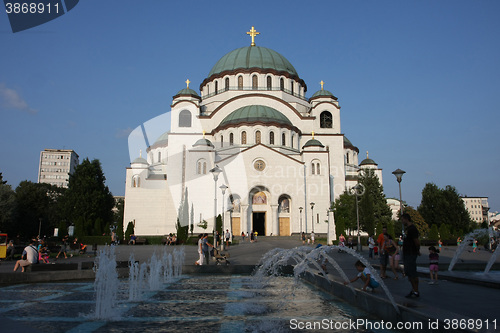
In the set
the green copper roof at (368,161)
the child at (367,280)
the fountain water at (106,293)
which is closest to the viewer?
Result: the fountain water at (106,293)

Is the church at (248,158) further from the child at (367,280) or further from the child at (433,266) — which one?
the child at (367,280)

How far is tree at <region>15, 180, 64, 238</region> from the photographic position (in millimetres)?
39562

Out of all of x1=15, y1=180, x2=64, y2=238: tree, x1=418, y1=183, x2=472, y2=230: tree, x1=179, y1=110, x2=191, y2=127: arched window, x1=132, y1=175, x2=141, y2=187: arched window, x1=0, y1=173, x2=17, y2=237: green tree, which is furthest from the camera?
x1=418, y1=183, x2=472, y2=230: tree

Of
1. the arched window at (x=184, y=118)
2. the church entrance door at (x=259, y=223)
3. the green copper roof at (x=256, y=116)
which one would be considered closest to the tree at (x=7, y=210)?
the arched window at (x=184, y=118)

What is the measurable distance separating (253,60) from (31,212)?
3044 centimetres

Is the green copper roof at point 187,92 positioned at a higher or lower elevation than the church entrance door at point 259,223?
higher

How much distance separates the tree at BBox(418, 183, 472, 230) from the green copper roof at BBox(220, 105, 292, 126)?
21.4 m

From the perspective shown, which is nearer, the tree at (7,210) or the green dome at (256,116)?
the tree at (7,210)

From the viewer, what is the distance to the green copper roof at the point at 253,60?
43.0 metres

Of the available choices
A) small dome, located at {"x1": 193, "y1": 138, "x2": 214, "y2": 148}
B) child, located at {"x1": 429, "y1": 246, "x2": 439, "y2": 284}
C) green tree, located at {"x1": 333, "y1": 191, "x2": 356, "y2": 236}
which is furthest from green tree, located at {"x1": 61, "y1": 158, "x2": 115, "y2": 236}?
child, located at {"x1": 429, "y1": 246, "x2": 439, "y2": 284}

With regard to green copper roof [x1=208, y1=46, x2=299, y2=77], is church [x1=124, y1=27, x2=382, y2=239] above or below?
below

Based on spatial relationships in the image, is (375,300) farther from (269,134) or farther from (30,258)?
(269,134)

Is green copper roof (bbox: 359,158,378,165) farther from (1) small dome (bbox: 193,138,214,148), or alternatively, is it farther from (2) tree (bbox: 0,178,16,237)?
(2) tree (bbox: 0,178,16,237)

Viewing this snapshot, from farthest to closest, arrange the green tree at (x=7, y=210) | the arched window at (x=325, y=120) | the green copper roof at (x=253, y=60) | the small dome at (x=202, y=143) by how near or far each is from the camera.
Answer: the green copper roof at (x=253, y=60)
the arched window at (x=325, y=120)
the small dome at (x=202, y=143)
the green tree at (x=7, y=210)
